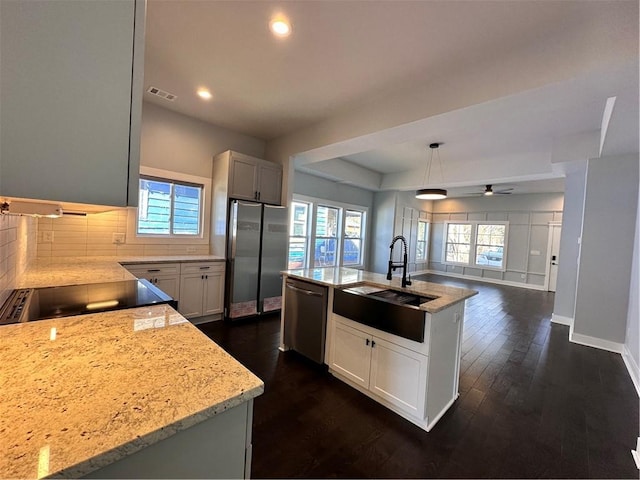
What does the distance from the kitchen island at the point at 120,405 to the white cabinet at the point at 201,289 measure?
101 inches

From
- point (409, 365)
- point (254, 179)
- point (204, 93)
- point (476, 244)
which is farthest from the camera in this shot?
point (476, 244)

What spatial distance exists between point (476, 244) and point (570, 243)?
4558 millimetres

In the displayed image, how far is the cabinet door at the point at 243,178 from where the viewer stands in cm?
393

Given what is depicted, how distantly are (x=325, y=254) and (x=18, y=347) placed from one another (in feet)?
18.9

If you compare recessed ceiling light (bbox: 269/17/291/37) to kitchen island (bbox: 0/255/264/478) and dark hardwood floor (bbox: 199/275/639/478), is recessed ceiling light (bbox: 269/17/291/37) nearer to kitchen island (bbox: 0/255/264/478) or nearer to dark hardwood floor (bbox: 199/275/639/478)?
kitchen island (bbox: 0/255/264/478)

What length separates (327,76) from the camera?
2.74 metres

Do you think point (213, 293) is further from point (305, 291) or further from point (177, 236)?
point (305, 291)

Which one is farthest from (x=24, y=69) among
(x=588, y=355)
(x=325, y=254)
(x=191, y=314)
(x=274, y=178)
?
(x=325, y=254)

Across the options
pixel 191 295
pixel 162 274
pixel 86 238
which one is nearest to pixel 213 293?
pixel 191 295

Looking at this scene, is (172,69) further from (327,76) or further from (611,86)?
(611,86)

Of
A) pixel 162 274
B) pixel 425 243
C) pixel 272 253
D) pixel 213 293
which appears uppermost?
pixel 425 243

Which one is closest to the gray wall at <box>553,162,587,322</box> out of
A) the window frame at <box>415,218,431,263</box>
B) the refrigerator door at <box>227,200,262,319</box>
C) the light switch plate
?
the window frame at <box>415,218,431,263</box>

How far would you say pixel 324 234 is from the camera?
6.52 metres

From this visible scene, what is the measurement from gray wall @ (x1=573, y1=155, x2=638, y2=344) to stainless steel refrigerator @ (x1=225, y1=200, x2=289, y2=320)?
4.25 m
